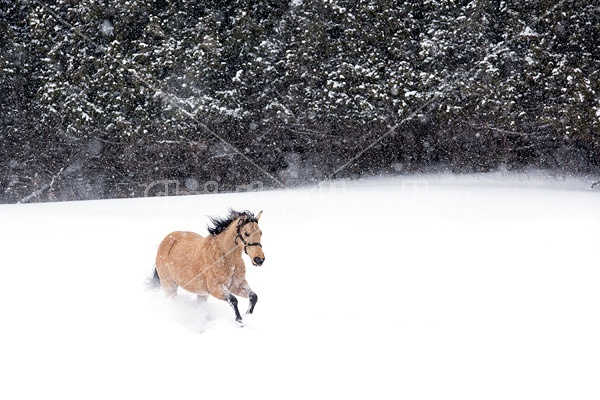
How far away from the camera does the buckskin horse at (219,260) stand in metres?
4.41

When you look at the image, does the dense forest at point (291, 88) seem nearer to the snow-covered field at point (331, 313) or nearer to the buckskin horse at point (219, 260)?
the snow-covered field at point (331, 313)

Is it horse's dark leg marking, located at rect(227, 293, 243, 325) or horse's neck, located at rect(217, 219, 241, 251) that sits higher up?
horse's neck, located at rect(217, 219, 241, 251)

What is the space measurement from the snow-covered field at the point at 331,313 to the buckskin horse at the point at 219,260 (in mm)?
312

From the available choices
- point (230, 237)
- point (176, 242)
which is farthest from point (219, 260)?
point (176, 242)

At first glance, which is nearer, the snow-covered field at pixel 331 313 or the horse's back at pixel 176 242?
the snow-covered field at pixel 331 313

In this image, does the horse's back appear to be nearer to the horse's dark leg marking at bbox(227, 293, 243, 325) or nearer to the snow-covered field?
the snow-covered field

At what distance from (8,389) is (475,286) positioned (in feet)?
15.2

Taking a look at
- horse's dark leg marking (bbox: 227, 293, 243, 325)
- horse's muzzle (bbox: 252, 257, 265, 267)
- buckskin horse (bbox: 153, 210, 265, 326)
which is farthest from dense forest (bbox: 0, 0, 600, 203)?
horse's muzzle (bbox: 252, 257, 265, 267)

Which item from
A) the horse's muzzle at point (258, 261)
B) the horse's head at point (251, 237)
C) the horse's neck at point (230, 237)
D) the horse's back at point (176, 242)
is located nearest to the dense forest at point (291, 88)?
the horse's back at point (176, 242)

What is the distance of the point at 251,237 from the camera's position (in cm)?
427

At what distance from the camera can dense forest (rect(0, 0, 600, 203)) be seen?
13055 millimetres

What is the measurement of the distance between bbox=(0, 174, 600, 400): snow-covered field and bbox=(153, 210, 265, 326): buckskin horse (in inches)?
12.3

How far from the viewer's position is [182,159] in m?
15.7

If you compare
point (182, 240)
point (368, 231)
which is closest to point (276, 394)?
point (182, 240)
